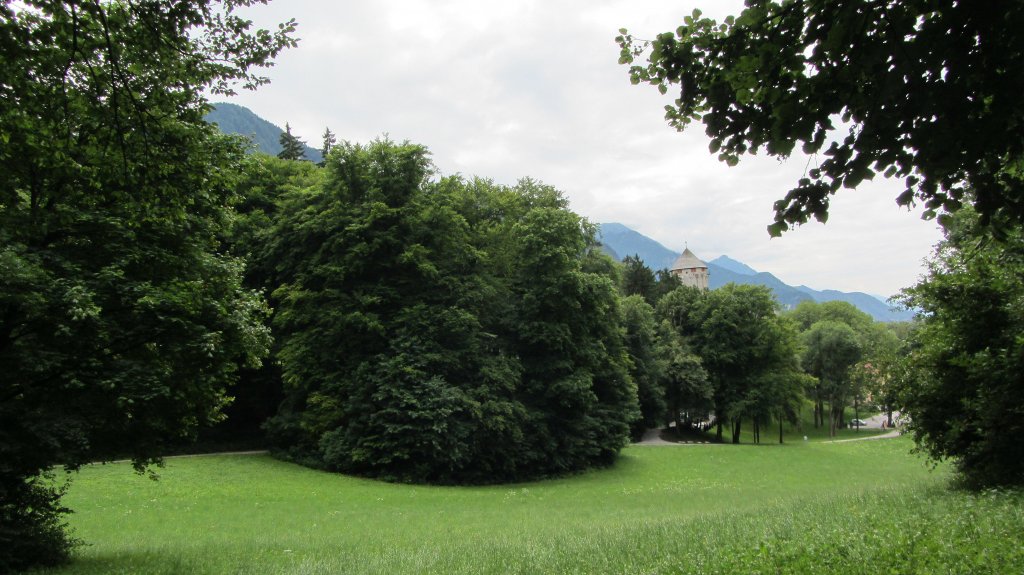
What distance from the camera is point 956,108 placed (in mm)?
3963

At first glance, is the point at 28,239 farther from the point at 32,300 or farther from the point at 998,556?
the point at 998,556

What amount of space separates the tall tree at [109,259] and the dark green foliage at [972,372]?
13.7 meters

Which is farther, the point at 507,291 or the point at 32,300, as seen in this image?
A: the point at 507,291

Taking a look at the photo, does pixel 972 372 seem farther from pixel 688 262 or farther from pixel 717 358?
pixel 688 262

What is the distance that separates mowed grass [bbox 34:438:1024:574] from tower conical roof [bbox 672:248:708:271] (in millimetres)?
97186

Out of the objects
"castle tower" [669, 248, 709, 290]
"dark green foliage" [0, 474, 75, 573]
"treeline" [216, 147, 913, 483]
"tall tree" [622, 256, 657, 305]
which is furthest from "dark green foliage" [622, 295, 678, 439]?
"castle tower" [669, 248, 709, 290]

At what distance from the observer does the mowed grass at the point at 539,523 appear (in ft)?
23.6

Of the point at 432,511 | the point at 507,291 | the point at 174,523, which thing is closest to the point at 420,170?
the point at 507,291

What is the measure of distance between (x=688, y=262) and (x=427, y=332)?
109477 millimetres

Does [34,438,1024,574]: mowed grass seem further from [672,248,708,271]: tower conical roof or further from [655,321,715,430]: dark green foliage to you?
[672,248,708,271]: tower conical roof

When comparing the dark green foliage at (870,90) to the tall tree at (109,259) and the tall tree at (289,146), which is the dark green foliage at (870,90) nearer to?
the tall tree at (109,259)

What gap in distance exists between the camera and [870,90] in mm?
4273

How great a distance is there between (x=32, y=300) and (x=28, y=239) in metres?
2.05

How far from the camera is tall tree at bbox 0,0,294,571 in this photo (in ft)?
22.4
